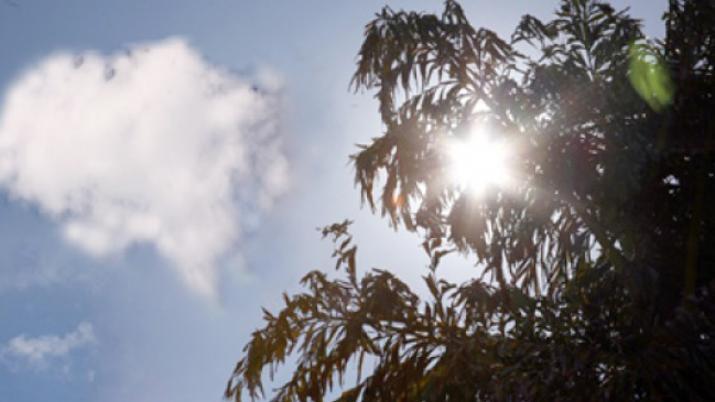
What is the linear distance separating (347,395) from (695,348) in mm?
2166

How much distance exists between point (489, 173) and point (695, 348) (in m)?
1.90

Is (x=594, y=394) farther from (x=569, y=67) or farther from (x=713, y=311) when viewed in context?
(x=569, y=67)

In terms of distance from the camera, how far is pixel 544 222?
201 inches

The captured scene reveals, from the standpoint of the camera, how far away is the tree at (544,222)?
156 inches

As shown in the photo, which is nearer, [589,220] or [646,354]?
[646,354]

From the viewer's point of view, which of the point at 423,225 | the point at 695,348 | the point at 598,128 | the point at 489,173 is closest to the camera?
the point at 695,348

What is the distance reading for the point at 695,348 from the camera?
11.8ft

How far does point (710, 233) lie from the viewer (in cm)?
486

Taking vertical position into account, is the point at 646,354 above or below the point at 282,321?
below

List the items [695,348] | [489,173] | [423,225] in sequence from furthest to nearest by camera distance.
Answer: [423,225]
[489,173]
[695,348]

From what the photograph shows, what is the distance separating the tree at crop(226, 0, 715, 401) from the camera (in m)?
3.97

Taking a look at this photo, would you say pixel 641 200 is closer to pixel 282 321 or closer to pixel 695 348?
pixel 695 348

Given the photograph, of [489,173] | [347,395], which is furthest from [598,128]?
[347,395]

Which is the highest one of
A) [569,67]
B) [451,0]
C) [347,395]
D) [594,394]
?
[451,0]
